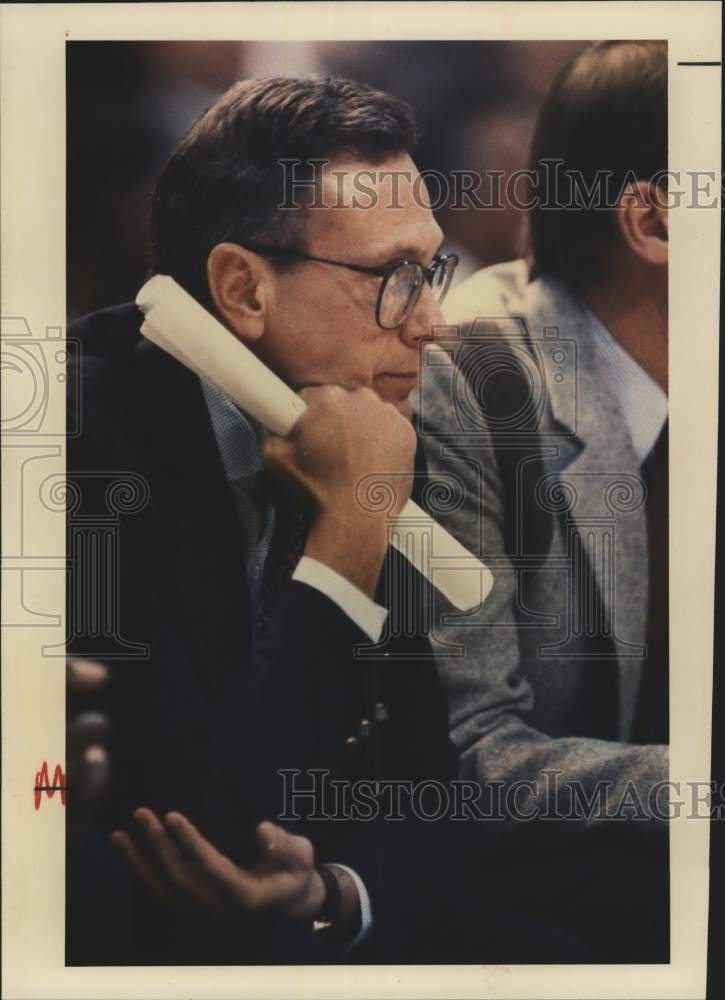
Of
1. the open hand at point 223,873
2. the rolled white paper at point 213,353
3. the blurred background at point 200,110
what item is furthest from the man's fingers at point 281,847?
the blurred background at point 200,110

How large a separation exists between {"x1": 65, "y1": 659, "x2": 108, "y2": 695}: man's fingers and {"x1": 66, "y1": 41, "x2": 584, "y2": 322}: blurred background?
93 centimetres

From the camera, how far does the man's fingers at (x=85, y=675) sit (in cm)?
301

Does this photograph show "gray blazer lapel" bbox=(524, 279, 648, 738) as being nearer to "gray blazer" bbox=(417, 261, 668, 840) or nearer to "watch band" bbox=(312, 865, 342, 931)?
"gray blazer" bbox=(417, 261, 668, 840)

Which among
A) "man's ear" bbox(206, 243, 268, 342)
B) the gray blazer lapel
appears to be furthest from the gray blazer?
"man's ear" bbox(206, 243, 268, 342)

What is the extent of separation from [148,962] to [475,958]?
2.88 feet

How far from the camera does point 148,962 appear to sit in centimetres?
301

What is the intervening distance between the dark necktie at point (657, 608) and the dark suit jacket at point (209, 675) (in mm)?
542

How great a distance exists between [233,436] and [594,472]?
978 millimetres

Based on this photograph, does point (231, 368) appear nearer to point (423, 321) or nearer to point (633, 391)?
→ point (423, 321)

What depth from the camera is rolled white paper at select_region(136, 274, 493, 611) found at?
2979mm

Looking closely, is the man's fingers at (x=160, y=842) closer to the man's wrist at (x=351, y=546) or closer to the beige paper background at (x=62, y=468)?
the beige paper background at (x=62, y=468)

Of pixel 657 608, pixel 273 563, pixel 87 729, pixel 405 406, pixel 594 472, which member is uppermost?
pixel 405 406

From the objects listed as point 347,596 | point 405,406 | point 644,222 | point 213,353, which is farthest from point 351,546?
point 644,222

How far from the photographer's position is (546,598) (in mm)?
3033
